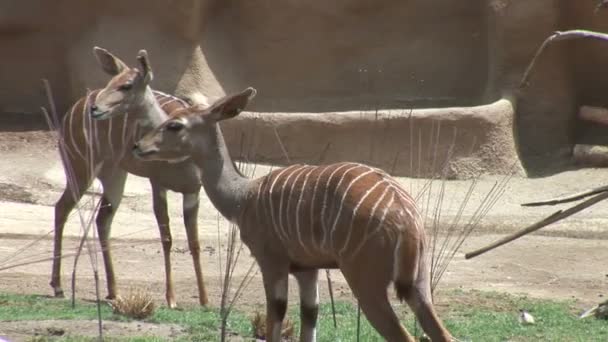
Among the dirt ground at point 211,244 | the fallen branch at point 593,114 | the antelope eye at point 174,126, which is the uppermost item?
the antelope eye at point 174,126

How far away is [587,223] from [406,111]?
8.38 feet

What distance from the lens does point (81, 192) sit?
7195 millimetres

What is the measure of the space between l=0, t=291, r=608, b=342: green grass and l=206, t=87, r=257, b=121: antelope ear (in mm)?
1019

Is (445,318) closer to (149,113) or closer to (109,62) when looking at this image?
(149,113)

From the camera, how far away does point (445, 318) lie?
6328mm

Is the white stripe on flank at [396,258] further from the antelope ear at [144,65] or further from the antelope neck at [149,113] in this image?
the antelope ear at [144,65]

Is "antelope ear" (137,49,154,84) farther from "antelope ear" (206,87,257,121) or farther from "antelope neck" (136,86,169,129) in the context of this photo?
"antelope ear" (206,87,257,121)

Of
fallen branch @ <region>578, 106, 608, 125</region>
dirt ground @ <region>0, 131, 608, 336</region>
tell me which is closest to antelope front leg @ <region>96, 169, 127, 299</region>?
dirt ground @ <region>0, 131, 608, 336</region>

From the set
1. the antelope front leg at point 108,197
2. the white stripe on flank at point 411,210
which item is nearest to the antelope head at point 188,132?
the white stripe on flank at point 411,210

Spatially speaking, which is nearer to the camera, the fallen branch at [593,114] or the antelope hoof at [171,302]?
the antelope hoof at [171,302]

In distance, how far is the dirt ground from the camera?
743cm

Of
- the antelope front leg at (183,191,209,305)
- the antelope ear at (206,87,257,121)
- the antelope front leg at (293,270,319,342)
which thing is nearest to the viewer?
the antelope front leg at (293,270,319,342)

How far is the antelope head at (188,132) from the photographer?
16.9ft

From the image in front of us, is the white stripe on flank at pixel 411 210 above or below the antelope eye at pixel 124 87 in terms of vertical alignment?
above
